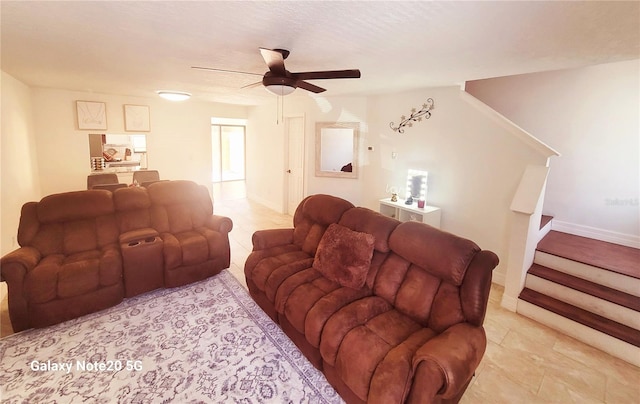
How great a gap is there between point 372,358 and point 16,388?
2389 millimetres

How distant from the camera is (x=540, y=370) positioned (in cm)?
224

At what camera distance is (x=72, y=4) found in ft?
5.63

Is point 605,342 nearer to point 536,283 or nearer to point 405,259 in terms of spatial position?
point 536,283

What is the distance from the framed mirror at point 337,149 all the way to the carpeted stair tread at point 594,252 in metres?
2.97

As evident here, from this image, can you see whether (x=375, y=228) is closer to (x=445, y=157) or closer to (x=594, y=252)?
(x=445, y=157)

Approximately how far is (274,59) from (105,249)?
2616mm

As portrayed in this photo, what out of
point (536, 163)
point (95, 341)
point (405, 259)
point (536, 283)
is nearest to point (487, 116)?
point (536, 163)

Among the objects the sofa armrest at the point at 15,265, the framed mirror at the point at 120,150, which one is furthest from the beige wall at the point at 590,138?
the framed mirror at the point at 120,150

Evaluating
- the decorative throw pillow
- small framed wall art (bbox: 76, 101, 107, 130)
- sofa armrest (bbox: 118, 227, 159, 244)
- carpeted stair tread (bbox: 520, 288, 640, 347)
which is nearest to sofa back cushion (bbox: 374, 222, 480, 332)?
the decorative throw pillow

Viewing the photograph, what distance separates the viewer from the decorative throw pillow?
2340 mm

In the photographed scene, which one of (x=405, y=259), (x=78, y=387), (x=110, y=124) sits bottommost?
(x=78, y=387)

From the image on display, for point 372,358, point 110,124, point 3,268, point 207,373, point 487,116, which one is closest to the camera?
point 372,358

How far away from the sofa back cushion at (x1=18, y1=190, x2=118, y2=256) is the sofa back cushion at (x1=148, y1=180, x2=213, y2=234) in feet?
1.47

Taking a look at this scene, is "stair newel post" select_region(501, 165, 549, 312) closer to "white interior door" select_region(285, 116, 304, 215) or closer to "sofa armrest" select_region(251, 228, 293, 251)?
"sofa armrest" select_region(251, 228, 293, 251)
